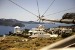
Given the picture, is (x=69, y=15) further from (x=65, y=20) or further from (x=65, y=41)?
(x=65, y=41)

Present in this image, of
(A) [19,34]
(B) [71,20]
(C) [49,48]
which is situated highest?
(B) [71,20]

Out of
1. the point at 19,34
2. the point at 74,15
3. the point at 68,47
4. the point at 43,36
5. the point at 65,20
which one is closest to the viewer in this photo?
the point at 68,47

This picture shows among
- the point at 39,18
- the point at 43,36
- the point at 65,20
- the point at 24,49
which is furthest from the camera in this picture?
the point at 43,36

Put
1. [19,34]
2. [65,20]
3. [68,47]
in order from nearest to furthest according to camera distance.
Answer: [68,47]
[65,20]
[19,34]

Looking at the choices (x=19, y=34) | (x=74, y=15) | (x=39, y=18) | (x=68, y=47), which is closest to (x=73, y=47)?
(x=68, y=47)

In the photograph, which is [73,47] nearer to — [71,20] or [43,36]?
[71,20]

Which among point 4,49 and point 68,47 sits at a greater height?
point 68,47

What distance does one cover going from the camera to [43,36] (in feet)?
117

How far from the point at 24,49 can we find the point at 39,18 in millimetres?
14517

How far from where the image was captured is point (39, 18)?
6555 millimetres

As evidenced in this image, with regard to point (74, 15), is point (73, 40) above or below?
below

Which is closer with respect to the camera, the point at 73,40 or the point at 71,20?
the point at 73,40

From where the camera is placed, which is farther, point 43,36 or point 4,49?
point 43,36

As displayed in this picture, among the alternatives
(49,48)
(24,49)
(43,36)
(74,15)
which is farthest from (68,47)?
(43,36)
